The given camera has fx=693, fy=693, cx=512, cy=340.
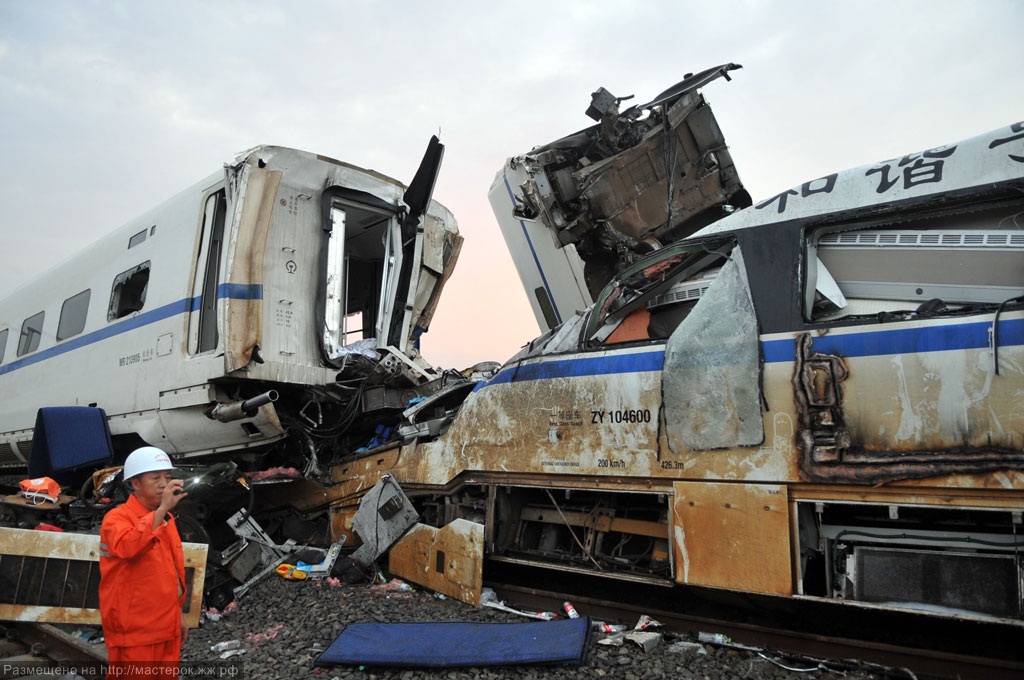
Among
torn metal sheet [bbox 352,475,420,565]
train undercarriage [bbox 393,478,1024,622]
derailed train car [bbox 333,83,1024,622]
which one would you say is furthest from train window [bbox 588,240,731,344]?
torn metal sheet [bbox 352,475,420,565]

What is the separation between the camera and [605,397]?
174 inches

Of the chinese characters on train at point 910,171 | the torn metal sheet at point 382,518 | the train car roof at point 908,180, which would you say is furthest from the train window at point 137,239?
the chinese characters on train at point 910,171

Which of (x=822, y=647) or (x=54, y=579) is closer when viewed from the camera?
(x=822, y=647)

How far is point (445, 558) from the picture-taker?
513cm

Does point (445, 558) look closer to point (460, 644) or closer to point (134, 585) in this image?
point (460, 644)

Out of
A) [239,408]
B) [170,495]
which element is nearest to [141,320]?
[239,408]

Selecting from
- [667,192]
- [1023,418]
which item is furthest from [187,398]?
[1023,418]

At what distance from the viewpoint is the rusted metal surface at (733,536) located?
358 cm

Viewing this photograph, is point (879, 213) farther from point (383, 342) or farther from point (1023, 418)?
point (383, 342)

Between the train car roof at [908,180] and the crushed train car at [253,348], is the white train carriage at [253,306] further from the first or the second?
the train car roof at [908,180]

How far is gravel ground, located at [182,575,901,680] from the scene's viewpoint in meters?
3.56

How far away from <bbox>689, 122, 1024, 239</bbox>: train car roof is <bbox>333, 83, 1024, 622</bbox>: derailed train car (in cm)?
1

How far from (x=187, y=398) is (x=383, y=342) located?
77.5 inches

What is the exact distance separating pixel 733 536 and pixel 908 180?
6.87ft
